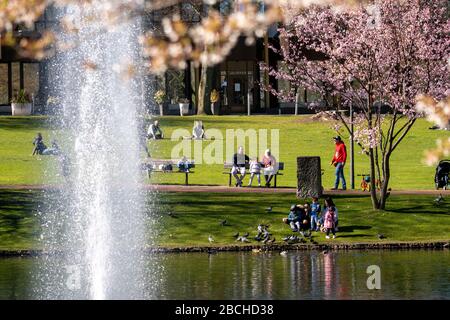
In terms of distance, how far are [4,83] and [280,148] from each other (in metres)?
30.6

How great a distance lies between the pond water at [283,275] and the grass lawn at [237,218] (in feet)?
6.68

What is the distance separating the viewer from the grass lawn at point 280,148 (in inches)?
1852

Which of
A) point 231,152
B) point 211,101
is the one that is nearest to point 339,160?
point 231,152

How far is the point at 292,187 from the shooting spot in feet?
→ 142

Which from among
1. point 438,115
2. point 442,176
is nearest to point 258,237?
point 442,176

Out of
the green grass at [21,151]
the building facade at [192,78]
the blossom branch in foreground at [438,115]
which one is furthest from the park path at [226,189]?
the building facade at [192,78]

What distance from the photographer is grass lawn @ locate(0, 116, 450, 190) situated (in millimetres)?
47031

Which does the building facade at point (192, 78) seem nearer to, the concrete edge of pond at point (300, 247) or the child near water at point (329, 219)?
the child near water at point (329, 219)

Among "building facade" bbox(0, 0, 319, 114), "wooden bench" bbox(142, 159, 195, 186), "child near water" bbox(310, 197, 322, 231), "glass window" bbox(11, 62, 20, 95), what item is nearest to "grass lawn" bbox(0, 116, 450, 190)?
"wooden bench" bbox(142, 159, 195, 186)

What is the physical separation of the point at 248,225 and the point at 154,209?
307cm

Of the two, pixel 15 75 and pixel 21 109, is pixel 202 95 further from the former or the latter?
pixel 15 75
